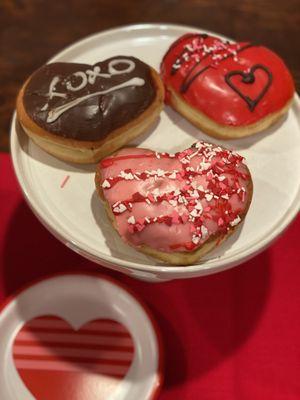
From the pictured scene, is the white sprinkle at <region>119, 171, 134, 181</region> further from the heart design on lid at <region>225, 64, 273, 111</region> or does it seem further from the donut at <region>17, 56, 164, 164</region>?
the heart design on lid at <region>225, 64, 273, 111</region>

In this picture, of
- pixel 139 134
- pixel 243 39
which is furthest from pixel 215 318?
pixel 243 39

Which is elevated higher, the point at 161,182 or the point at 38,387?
the point at 161,182

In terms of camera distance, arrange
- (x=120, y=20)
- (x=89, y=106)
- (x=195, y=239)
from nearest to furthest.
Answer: (x=195, y=239)
(x=89, y=106)
(x=120, y=20)

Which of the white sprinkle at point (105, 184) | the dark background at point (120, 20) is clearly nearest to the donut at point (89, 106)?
the white sprinkle at point (105, 184)

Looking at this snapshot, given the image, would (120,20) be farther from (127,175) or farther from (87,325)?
(87,325)

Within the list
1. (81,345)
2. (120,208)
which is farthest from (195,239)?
(81,345)

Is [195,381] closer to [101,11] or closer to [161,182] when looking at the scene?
[161,182]

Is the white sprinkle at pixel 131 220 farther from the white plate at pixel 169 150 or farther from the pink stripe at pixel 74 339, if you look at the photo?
the pink stripe at pixel 74 339
